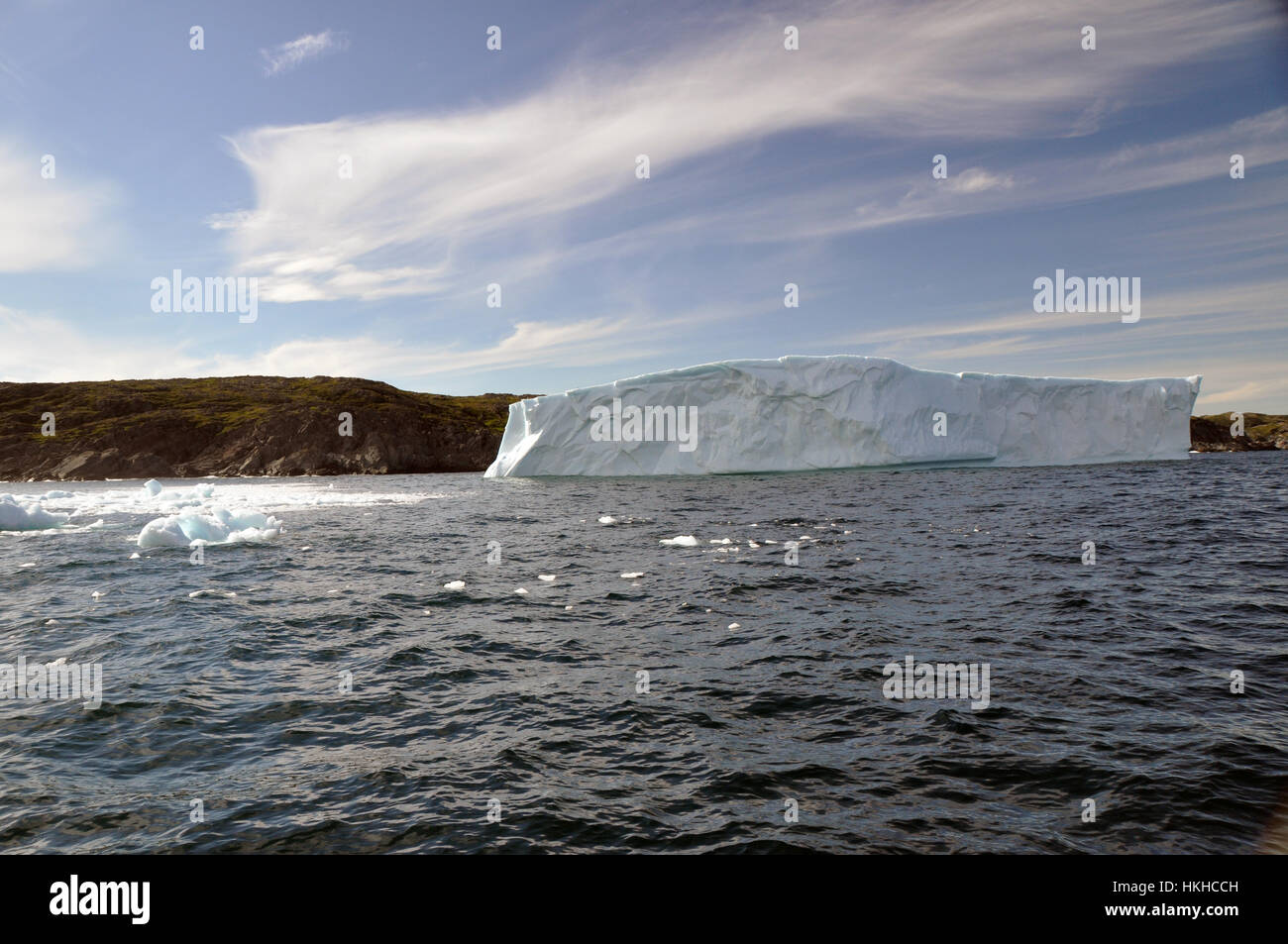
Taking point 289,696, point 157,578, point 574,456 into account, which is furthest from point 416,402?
point 289,696

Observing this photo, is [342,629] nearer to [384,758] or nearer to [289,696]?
[289,696]

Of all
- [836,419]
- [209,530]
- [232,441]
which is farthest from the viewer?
[232,441]

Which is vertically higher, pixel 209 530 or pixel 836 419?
pixel 836 419

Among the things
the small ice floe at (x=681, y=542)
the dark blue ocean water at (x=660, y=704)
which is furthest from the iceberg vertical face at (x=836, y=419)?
the dark blue ocean water at (x=660, y=704)

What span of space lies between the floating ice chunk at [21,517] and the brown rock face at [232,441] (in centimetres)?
5972

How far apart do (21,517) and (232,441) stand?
232ft

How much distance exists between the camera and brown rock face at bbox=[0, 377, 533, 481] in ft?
278

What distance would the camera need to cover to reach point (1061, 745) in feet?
19.6

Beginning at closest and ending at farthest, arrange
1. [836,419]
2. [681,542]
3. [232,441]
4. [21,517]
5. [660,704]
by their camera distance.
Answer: [660,704] → [681,542] → [21,517] → [836,419] → [232,441]

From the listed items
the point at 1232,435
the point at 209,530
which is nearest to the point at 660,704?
the point at 209,530

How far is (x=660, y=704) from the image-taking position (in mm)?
7148

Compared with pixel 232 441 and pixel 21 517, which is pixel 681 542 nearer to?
pixel 21 517
